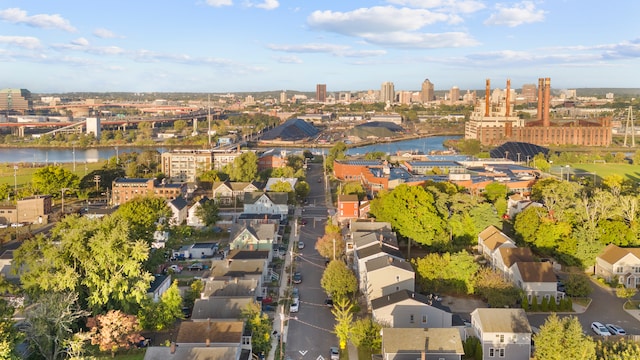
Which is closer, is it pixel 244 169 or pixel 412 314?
pixel 412 314

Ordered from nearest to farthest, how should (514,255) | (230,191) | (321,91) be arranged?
(514,255) < (230,191) < (321,91)

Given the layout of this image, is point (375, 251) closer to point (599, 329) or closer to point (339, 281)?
point (339, 281)

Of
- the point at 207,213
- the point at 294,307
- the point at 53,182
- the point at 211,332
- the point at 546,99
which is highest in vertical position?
the point at 546,99

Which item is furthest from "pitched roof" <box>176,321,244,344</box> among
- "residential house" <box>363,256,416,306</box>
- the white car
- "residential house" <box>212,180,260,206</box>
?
"residential house" <box>212,180,260,206</box>

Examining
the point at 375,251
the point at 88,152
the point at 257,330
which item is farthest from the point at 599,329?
the point at 88,152

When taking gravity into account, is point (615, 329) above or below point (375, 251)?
below

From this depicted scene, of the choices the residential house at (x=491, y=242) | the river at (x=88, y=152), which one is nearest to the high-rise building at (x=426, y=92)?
the river at (x=88, y=152)

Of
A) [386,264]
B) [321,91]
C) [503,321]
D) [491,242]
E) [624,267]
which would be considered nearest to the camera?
[503,321]
